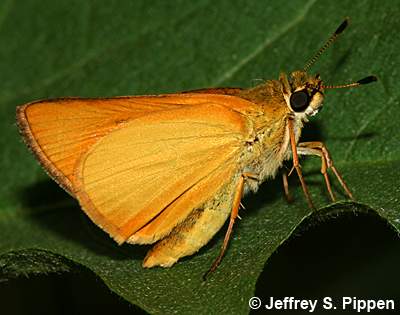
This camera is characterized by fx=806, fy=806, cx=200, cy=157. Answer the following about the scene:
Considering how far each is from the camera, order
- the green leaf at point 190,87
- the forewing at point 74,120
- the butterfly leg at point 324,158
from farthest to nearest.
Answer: the butterfly leg at point 324,158
the forewing at point 74,120
the green leaf at point 190,87

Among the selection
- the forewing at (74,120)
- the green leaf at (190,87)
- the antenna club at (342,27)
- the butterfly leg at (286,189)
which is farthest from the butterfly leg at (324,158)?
the antenna club at (342,27)

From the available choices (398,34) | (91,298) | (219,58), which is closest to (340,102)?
(398,34)

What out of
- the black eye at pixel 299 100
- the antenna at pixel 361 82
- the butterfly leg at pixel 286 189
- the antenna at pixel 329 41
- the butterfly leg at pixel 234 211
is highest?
the antenna at pixel 329 41

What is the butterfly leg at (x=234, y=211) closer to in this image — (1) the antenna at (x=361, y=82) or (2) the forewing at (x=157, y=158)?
(2) the forewing at (x=157, y=158)

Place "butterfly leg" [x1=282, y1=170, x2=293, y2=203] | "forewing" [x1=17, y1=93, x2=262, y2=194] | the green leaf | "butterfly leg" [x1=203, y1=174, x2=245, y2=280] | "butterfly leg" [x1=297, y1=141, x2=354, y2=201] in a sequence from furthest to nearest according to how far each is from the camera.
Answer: "butterfly leg" [x1=282, y1=170, x2=293, y2=203], "butterfly leg" [x1=297, y1=141, x2=354, y2=201], "butterfly leg" [x1=203, y1=174, x2=245, y2=280], "forewing" [x1=17, y1=93, x2=262, y2=194], the green leaf

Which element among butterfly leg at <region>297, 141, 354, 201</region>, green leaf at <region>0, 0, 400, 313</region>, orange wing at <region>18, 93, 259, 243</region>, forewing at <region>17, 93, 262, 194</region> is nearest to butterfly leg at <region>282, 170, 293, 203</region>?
green leaf at <region>0, 0, 400, 313</region>

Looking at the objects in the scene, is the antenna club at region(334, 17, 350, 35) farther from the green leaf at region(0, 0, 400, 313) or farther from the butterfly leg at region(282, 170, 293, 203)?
the butterfly leg at region(282, 170, 293, 203)

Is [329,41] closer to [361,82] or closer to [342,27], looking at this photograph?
[342,27]

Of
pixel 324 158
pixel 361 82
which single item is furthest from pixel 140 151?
pixel 361 82
